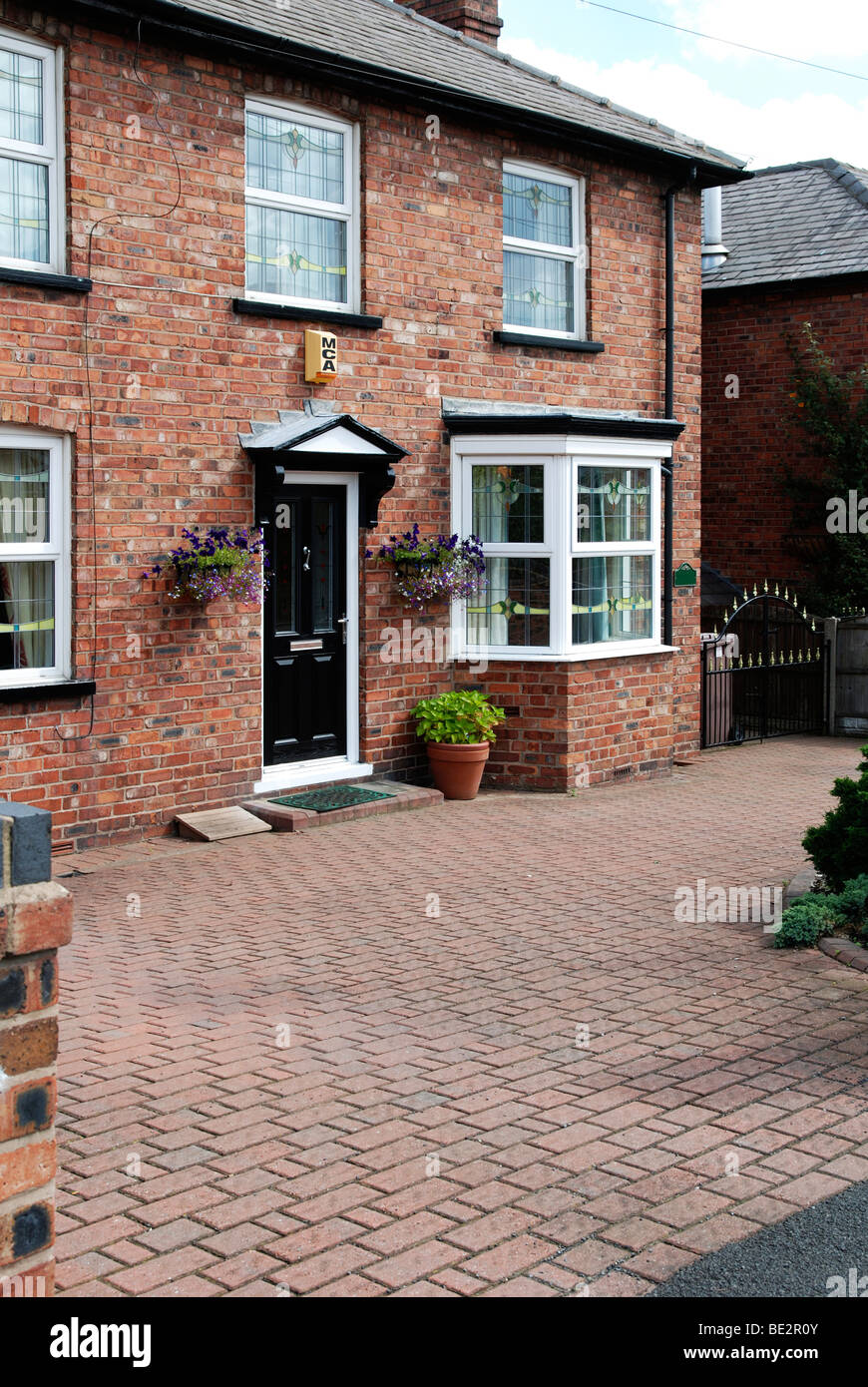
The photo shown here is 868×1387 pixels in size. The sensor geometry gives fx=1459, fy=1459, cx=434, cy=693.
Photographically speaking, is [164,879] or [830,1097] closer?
[830,1097]

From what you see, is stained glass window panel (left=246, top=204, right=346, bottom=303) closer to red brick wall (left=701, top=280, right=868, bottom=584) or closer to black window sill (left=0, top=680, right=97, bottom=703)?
black window sill (left=0, top=680, right=97, bottom=703)

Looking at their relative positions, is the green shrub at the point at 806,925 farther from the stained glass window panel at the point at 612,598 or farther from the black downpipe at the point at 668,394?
the black downpipe at the point at 668,394

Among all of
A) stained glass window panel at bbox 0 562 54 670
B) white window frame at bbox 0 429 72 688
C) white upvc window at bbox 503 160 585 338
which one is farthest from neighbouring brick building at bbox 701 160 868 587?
stained glass window panel at bbox 0 562 54 670

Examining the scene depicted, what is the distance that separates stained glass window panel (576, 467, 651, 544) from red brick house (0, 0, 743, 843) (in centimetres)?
4

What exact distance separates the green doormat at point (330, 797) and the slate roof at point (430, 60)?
5.66 meters

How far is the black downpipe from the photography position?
14648 millimetres

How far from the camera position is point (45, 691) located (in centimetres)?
974

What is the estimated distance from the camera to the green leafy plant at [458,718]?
40.7 feet

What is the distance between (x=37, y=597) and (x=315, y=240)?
395 cm

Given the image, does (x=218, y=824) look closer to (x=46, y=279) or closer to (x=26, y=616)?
(x=26, y=616)
